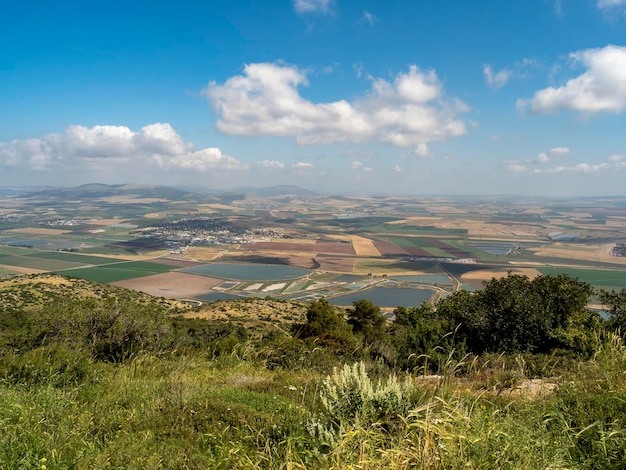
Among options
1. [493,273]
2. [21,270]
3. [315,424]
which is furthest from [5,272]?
[493,273]

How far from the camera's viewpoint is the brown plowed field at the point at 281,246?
435 feet

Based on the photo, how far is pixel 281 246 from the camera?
139 meters

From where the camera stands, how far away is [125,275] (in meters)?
85.4

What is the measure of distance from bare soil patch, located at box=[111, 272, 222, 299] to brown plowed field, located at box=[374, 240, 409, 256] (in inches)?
2581

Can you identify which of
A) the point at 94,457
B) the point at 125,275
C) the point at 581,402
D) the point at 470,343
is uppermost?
the point at 581,402

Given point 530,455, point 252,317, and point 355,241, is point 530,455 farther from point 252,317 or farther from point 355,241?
point 355,241

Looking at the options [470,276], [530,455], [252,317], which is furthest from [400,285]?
[530,455]

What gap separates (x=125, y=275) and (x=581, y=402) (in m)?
95.7

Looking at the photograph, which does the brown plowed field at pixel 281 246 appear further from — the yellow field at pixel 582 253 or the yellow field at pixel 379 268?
the yellow field at pixel 582 253

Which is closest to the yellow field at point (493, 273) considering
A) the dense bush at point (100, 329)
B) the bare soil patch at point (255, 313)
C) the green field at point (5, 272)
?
the bare soil patch at point (255, 313)

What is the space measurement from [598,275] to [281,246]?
100137 mm

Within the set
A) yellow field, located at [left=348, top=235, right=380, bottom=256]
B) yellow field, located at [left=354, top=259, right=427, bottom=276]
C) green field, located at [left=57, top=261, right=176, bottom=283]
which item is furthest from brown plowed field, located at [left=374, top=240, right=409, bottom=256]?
green field, located at [left=57, top=261, right=176, bottom=283]

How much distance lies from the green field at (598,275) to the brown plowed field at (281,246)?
76902 millimetres

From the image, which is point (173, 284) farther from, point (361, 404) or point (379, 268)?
point (361, 404)
